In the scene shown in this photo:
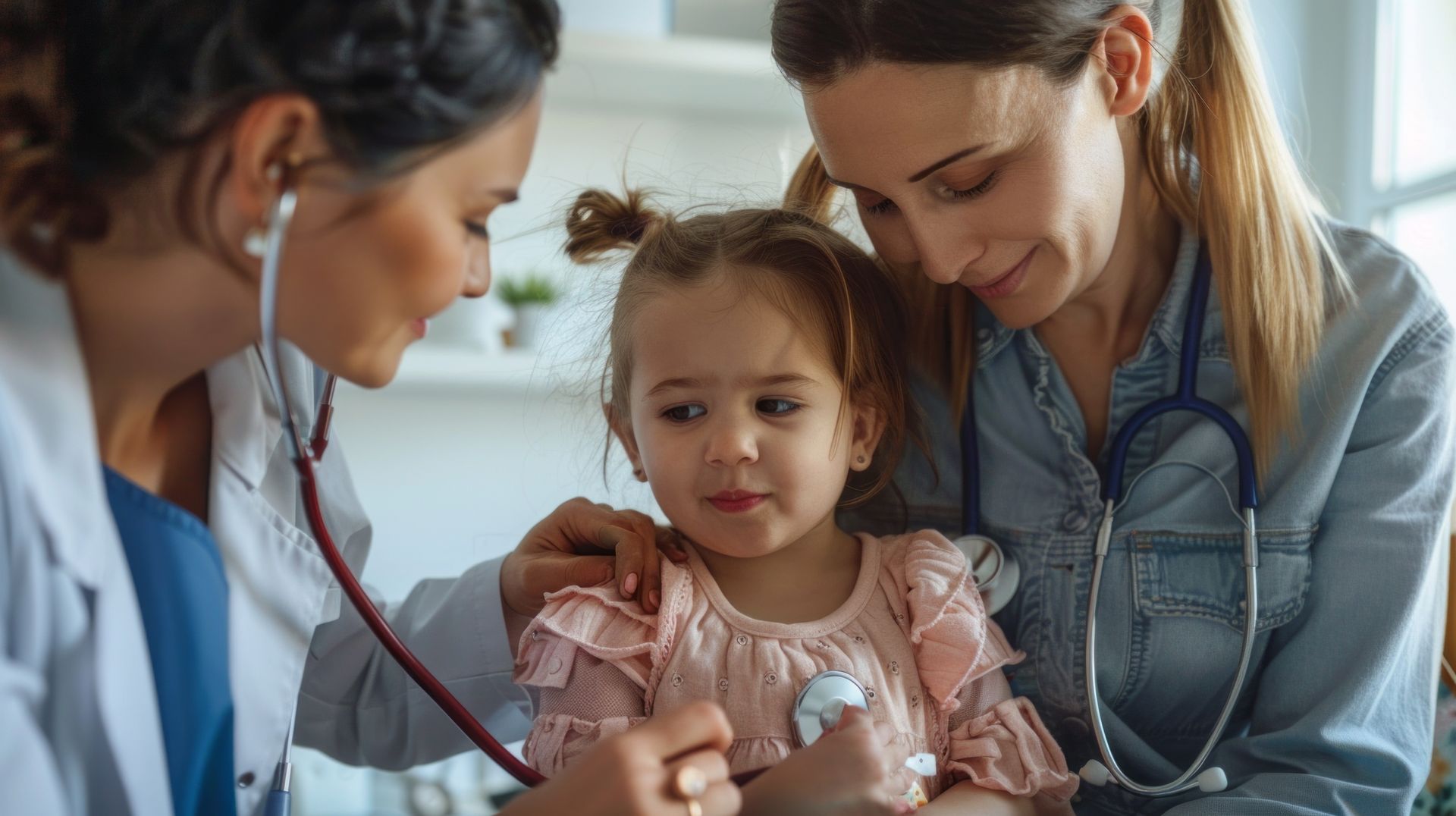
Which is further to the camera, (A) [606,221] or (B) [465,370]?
(B) [465,370]

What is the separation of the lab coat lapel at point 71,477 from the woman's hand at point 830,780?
1.63 ft

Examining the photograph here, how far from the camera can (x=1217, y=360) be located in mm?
1338

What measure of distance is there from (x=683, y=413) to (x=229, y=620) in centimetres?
48

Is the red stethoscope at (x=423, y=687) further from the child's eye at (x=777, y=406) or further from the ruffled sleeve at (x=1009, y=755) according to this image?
the child's eye at (x=777, y=406)

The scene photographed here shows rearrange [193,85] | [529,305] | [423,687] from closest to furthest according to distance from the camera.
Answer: [193,85] → [423,687] → [529,305]

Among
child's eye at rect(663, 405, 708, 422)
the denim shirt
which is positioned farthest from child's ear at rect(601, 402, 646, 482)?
the denim shirt

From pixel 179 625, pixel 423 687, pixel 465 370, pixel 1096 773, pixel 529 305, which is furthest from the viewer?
pixel 529 305

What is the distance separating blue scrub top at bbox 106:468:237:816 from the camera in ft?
3.21

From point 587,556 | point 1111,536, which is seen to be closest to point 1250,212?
point 1111,536

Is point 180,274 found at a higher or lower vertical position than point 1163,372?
higher

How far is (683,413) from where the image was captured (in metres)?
1.22

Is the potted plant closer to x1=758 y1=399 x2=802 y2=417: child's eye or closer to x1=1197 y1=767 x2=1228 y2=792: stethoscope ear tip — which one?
x1=758 y1=399 x2=802 y2=417: child's eye

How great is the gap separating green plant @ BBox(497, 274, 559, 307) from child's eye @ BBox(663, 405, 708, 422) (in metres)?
1.48

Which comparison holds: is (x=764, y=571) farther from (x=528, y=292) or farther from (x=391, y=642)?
(x=528, y=292)
